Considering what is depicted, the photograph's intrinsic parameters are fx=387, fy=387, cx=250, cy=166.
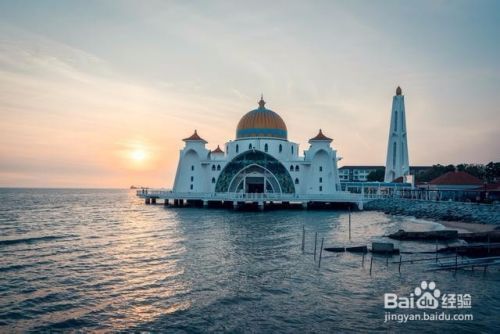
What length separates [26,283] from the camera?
16.7 meters

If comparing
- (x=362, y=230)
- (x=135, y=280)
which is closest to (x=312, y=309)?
(x=135, y=280)

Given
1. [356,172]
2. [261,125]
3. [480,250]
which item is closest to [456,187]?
[261,125]

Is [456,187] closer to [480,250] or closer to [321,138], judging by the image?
[321,138]

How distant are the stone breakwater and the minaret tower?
64.1 ft

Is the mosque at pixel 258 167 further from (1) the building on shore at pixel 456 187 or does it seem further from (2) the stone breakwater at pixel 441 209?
(1) the building on shore at pixel 456 187

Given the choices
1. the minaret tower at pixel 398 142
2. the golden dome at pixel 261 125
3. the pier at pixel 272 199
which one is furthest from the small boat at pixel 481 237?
the minaret tower at pixel 398 142

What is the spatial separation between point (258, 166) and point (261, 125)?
299 inches

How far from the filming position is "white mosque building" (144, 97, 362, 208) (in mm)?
65250

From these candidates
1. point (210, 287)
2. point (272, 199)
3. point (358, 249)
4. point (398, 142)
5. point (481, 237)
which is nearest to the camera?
point (210, 287)

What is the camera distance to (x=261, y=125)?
68.8 meters

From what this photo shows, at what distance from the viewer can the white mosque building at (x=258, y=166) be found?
65.2 metres

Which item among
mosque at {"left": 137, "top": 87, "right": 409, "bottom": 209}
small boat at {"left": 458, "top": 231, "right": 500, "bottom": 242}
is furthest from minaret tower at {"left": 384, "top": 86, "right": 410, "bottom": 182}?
small boat at {"left": 458, "top": 231, "right": 500, "bottom": 242}

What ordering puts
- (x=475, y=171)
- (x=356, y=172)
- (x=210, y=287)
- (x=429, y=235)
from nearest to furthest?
(x=210, y=287) < (x=429, y=235) < (x=475, y=171) < (x=356, y=172)

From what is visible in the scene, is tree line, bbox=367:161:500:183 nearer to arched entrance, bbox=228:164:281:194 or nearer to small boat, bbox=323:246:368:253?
arched entrance, bbox=228:164:281:194
